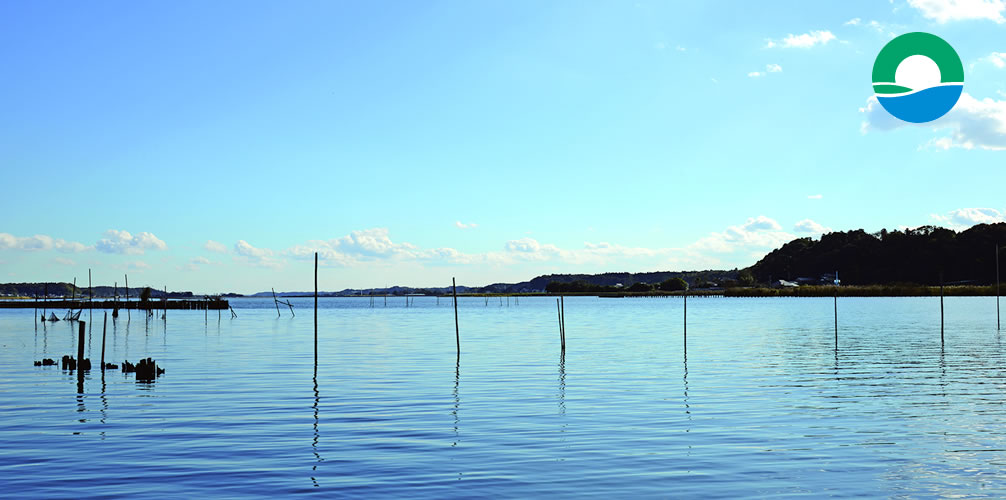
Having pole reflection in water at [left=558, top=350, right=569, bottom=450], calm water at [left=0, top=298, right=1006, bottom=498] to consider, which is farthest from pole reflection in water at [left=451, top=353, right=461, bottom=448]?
pole reflection in water at [left=558, top=350, right=569, bottom=450]

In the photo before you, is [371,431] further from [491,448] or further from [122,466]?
[122,466]

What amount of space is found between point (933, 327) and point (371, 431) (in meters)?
70.2

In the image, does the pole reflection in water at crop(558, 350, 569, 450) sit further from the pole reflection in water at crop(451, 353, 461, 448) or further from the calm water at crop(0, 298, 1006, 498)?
the pole reflection in water at crop(451, 353, 461, 448)

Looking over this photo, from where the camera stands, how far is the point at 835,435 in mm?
22516

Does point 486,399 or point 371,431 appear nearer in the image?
point 371,431

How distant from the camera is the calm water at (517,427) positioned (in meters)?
17.3

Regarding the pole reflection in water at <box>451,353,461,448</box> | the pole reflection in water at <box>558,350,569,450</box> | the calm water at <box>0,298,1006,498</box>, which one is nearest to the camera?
the calm water at <box>0,298,1006,498</box>

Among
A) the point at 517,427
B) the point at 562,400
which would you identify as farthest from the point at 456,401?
the point at 517,427

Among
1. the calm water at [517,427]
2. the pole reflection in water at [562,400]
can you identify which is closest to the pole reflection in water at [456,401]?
the calm water at [517,427]

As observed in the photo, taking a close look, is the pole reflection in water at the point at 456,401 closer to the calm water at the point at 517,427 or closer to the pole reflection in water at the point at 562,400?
the calm water at the point at 517,427

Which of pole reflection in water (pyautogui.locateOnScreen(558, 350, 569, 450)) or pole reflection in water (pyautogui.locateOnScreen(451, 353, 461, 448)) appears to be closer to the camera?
pole reflection in water (pyautogui.locateOnScreen(451, 353, 461, 448))

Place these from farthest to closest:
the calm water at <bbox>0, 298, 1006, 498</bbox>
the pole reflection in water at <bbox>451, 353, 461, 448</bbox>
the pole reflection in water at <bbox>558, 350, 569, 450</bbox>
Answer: the pole reflection in water at <bbox>558, 350, 569, 450</bbox>
the pole reflection in water at <bbox>451, 353, 461, 448</bbox>
the calm water at <bbox>0, 298, 1006, 498</bbox>

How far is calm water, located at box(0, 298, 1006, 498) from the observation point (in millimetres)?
17297

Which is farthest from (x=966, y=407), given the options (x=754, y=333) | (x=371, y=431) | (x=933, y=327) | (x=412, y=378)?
(x=933, y=327)
